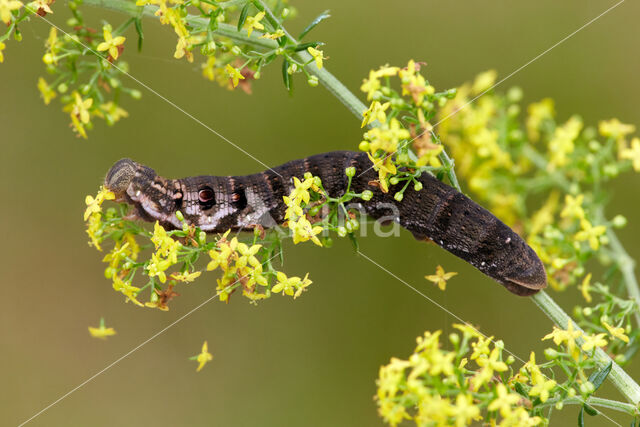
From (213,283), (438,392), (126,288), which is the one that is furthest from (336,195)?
Answer: (213,283)

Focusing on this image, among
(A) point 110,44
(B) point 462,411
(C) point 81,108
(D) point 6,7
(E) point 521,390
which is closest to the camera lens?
(B) point 462,411

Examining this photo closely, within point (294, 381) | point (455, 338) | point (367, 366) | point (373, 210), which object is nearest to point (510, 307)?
point (367, 366)

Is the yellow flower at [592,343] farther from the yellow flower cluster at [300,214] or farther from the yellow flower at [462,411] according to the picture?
the yellow flower cluster at [300,214]

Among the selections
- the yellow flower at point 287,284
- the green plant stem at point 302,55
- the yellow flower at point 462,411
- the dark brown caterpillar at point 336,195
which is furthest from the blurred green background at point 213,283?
the yellow flower at point 462,411

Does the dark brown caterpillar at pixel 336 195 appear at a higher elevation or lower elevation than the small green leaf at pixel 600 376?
higher

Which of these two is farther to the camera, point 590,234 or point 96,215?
point 590,234

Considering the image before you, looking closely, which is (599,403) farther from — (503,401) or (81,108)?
(81,108)

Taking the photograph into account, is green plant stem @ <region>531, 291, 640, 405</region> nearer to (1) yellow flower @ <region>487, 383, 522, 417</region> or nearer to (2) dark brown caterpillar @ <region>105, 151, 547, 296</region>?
(2) dark brown caterpillar @ <region>105, 151, 547, 296</region>
